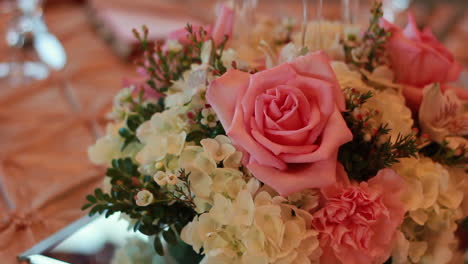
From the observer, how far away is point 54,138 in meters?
0.81

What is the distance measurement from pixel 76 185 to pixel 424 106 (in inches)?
18.0

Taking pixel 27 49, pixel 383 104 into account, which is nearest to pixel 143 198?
pixel 383 104

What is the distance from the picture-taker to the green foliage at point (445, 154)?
0.50m

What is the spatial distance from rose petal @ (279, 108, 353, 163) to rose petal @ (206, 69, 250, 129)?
58mm

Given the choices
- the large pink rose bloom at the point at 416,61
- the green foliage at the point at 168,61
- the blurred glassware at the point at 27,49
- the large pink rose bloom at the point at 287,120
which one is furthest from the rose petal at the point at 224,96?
the blurred glassware at the point at 27,49

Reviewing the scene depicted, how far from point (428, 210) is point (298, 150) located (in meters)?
0.16

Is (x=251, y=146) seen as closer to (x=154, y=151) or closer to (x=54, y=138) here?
(x=154, y=151)

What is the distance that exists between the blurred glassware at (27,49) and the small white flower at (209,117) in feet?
2.13

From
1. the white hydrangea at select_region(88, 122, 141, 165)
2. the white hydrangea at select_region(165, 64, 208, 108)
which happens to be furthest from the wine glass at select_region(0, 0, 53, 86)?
the white hydrangea at select_region(165, 64, 208, 108)

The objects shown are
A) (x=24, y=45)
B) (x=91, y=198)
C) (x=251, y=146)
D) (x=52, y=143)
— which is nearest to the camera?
(x=251, y=146)

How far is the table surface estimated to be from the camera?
24.4 inches

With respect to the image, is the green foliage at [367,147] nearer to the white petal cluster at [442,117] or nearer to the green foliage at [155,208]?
the white petal cluster at [442,117]

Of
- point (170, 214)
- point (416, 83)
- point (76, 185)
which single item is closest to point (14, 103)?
point (76, 185)

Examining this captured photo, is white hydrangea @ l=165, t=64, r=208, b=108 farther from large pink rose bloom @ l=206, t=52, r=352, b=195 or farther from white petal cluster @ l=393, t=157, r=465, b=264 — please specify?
white petal cluster @ l=393, t=157, r=465, b=264
